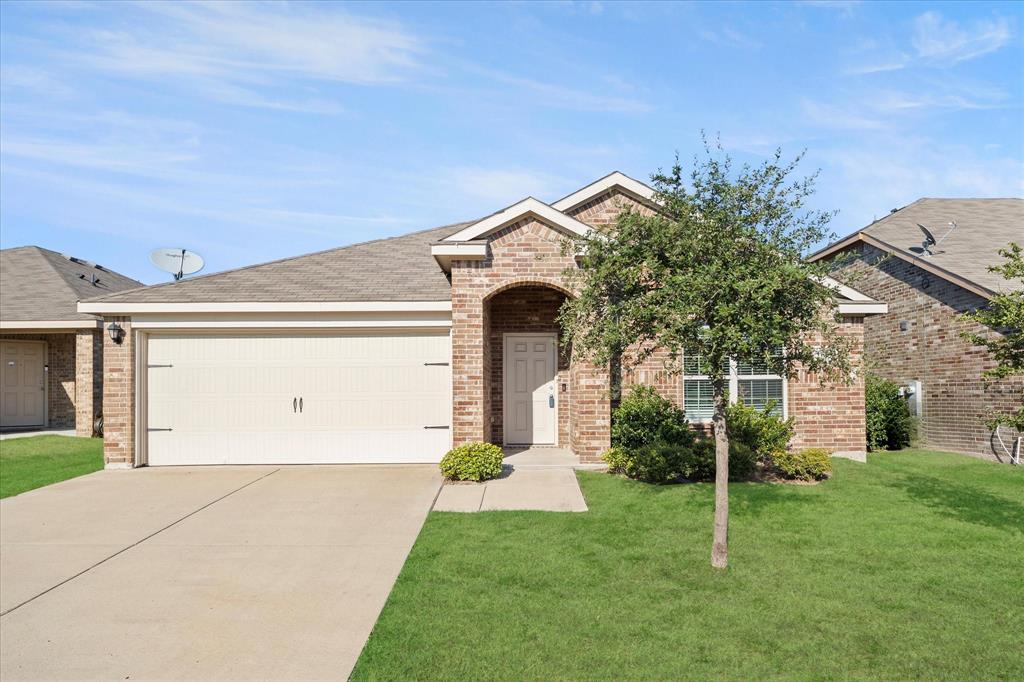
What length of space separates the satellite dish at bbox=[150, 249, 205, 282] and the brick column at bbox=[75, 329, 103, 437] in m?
A: 3.11

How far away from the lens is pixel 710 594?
5.22 m

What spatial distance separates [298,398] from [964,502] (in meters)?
10.6

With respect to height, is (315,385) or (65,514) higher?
(315,385)

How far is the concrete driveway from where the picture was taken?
429 centimetres

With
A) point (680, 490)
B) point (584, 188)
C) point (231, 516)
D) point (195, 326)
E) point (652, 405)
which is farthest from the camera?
point (584, 188)

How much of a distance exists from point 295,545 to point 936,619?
592 centimetres

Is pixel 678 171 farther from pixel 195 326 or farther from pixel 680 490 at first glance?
pixel 195 326

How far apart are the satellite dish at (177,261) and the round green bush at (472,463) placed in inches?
354

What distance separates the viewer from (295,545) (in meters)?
6.68

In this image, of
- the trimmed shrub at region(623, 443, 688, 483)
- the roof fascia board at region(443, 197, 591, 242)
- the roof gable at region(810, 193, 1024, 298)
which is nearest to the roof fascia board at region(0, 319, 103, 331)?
the roof fascia board at region(443, 197, 591, 242)

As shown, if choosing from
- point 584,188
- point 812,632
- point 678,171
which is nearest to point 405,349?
point 584,188

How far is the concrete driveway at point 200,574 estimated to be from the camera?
4.29m

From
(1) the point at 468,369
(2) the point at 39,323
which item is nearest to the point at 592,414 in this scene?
(1) the point at 468,369

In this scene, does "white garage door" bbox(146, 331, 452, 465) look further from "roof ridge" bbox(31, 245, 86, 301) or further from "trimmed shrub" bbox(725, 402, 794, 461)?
"roof ridge" bbox(31, 245, 86, 301)
